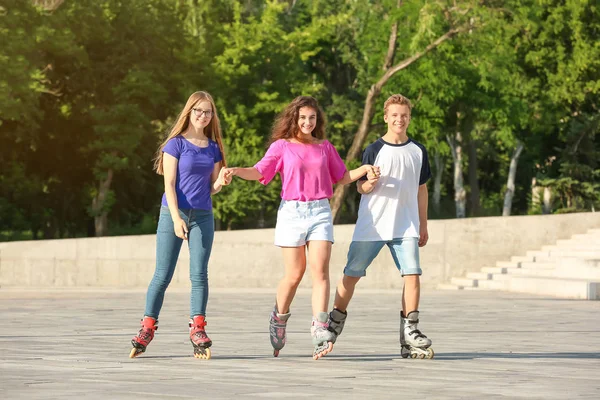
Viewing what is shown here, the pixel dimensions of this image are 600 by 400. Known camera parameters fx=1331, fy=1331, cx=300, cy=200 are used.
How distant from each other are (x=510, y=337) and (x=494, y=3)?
85.1ft

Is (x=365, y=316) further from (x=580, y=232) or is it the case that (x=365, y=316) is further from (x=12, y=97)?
(x=12, y=97)

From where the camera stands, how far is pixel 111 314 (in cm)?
1499

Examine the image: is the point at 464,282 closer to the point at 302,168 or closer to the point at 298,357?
the point at 298,357

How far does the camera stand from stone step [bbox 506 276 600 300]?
19141 mm

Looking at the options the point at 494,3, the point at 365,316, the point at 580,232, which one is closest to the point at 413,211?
the point at 365,316

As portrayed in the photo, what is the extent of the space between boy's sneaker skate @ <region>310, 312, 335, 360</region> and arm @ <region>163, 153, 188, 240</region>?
108cm

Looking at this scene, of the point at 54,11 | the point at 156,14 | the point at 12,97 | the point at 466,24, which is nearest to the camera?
the point at 12,97

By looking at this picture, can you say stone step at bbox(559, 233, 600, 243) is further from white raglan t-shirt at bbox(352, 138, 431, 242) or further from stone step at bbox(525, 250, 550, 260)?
white raglan t-shirt at bbox(352, 138, 431, 242)

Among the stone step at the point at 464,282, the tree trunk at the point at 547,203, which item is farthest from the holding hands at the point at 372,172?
the tree trunk at the point at 547,203

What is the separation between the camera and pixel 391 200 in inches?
372

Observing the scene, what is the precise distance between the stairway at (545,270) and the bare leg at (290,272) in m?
11.3

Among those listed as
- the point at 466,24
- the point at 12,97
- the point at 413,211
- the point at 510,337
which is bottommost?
the point at 510,337

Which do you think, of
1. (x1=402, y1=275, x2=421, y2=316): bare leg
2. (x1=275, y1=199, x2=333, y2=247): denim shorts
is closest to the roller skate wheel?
(x1=275, y1=199, x2=333, y2=247): denim shorts

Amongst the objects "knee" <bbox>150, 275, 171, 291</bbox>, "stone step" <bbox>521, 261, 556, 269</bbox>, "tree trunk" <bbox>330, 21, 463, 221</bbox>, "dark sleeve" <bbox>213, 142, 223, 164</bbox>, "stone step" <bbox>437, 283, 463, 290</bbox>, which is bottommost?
"stone step" <bbox>437, 283, 463, 290</bbox>
